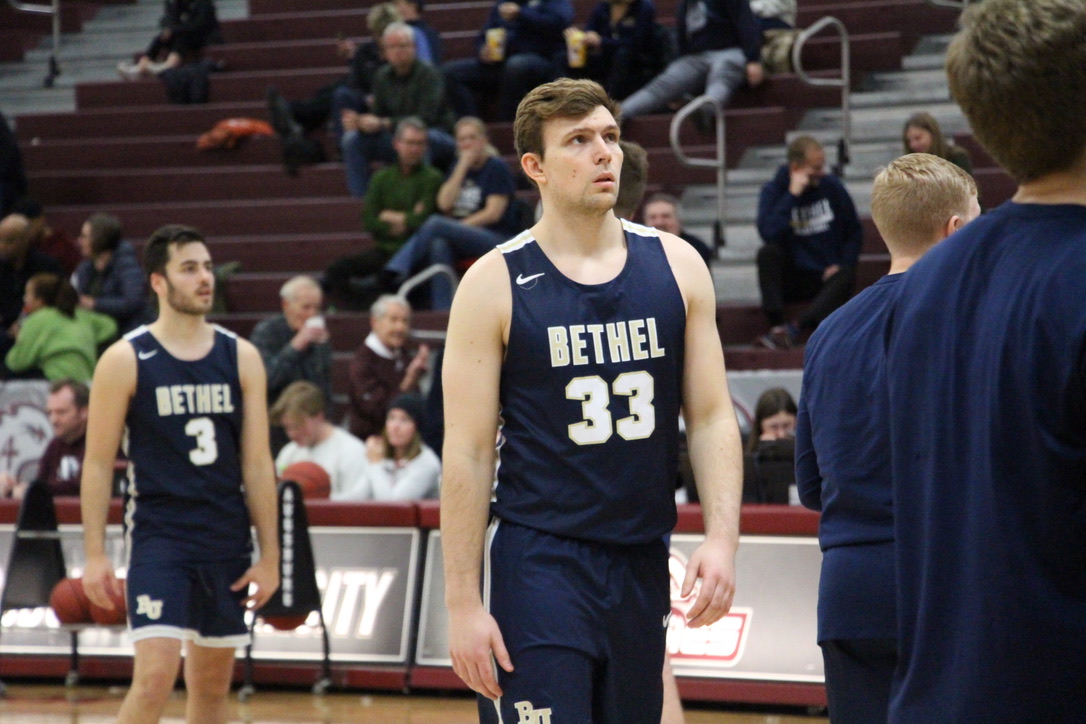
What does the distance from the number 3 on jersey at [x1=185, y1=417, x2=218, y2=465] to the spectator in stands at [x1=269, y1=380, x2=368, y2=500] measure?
3460mm

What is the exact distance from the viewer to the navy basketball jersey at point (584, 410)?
12.1 feet

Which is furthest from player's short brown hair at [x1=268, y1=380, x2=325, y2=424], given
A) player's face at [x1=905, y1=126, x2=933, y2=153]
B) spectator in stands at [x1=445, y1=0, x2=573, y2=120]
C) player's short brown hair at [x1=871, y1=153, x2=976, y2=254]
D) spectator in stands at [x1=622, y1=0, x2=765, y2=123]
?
player's short brown hair at [x1=871, y1=153, x2=976, y2=254]

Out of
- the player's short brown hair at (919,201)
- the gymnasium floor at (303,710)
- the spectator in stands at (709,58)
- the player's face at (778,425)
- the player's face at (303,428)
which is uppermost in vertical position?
the spectator in stands at (709,58)

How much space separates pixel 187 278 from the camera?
592cm

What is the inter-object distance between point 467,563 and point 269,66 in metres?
13.4

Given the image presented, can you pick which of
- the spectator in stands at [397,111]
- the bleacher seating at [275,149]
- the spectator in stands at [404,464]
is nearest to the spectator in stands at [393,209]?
the bleacher seating at [275,149]

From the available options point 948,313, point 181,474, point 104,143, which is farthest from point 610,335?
point 104,143

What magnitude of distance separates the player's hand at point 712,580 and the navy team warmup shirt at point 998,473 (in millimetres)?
1287

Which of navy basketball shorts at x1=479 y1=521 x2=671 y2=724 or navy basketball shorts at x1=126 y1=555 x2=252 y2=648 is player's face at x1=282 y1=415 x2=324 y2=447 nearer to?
navy basketball shorts at x1=126 y1=555 x2=252 y2=648

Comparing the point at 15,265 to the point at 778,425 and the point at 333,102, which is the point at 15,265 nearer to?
the point at 333,102

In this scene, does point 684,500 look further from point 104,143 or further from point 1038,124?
point 104,143

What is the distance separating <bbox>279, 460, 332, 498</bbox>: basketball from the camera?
9047mm

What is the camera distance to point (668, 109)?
13117 mm

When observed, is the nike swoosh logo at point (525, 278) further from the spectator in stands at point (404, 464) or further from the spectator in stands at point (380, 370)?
the spectator in stands at point (380, 370)
